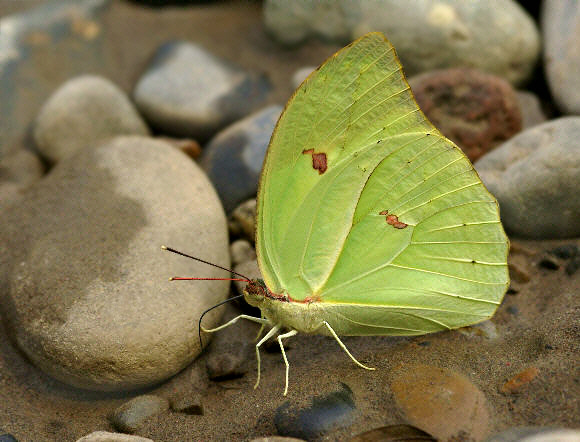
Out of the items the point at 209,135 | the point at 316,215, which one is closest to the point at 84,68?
the point at 209,135

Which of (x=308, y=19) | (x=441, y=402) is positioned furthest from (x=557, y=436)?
(x=308, y=19)

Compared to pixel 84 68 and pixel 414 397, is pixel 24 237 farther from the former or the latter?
pixel 414 397

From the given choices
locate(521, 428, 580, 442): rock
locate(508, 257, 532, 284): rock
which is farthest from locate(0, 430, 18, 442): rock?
locate(508, 257, 532, 284): rock

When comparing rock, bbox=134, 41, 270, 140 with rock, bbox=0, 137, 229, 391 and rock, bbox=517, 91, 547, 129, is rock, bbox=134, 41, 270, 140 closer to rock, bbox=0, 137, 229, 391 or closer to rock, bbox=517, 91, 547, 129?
rock, bbox=0, 137, 229, 391

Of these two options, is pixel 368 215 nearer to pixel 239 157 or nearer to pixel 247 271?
pixel 247 271

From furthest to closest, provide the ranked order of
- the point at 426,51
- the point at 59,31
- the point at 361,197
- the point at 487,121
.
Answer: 1. the point at 59,31
2. the point at 426,51
3. the point at 487,121
4. the point at 361,197

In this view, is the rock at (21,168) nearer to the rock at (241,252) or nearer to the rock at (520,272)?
the rock at (241,252)
